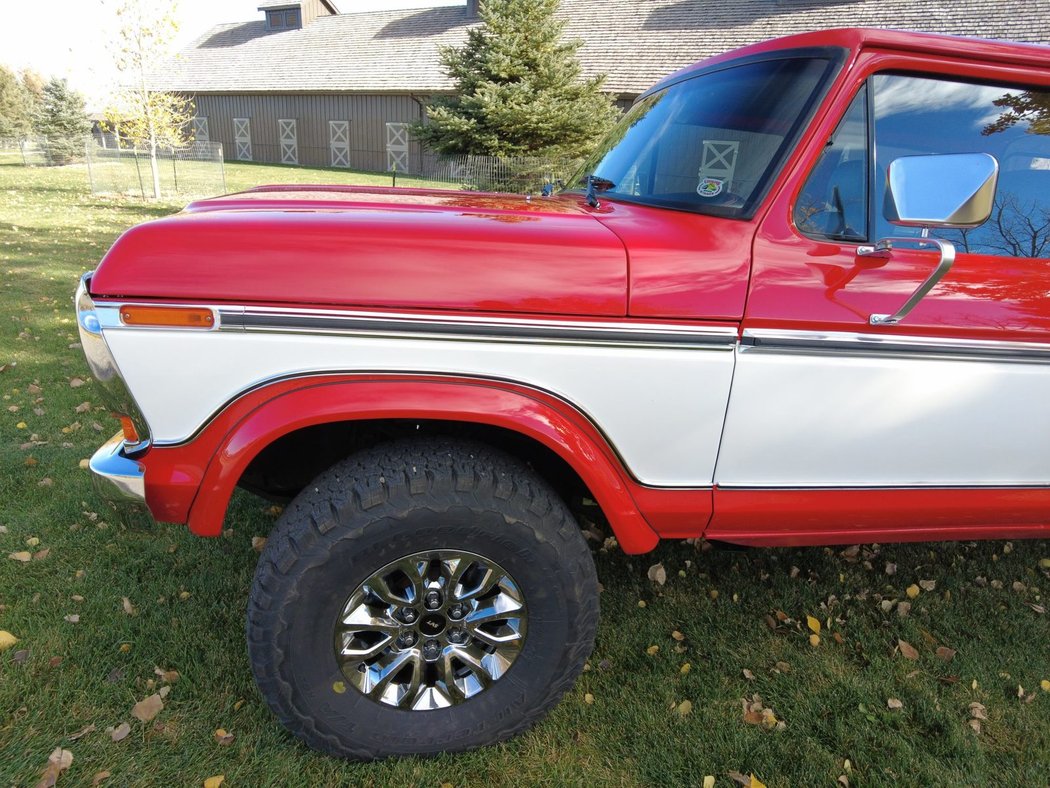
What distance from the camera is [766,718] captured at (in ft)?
7.78

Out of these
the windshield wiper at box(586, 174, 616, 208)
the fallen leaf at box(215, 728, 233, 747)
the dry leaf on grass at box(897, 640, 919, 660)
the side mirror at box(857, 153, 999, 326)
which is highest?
the side mirror at box(857, 153, 999, 326)

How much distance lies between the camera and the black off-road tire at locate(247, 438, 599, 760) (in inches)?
71.6

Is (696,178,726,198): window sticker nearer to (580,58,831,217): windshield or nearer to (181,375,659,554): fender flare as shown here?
(580,58,831,217): windshield

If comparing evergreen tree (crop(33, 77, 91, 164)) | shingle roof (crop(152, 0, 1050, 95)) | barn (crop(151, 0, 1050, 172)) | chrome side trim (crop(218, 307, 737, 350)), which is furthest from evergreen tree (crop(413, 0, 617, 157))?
evergreen tree (crop(33, 77, 91, 164))

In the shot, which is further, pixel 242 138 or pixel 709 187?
pixel 242 138

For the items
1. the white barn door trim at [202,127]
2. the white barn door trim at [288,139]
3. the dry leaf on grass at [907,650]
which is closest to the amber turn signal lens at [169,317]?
the dry leaf on grass at [907,650]

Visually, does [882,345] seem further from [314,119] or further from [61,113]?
[61,113]

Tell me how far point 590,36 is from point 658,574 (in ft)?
87.7

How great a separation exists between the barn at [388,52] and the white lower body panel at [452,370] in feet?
68.3

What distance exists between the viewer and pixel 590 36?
997 inches

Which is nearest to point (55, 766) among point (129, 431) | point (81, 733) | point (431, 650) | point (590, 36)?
point (81, 733)

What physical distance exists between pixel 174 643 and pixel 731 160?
2725 millimetres

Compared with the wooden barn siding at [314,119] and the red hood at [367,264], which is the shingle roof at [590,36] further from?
the red hood at [367,264]

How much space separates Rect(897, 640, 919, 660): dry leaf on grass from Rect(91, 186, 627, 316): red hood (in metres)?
2.03
